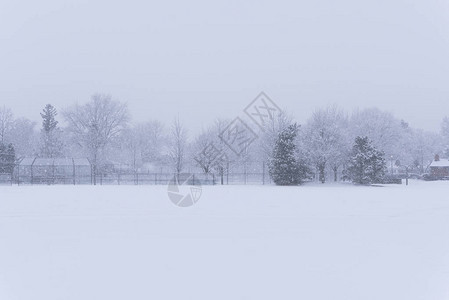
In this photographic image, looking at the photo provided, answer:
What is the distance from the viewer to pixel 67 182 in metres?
37.0

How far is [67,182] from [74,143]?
72.0 ft

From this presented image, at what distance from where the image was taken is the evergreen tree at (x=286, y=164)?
3456cm

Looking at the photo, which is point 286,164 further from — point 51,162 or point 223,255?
point 223,255

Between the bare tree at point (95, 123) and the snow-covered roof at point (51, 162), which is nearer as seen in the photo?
the snow-covered roof at point (51, 162)

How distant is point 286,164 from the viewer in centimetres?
A: 3456

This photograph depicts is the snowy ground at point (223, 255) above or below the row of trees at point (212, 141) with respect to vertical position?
below

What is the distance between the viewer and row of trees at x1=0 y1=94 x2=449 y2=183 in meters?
39.2

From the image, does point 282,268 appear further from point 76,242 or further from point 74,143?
point 74,143

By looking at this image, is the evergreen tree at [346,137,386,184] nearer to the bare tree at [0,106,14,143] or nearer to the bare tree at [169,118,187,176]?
the bare tree at [169,118,187,176]

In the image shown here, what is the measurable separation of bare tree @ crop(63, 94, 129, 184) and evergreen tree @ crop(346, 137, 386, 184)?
110 feet

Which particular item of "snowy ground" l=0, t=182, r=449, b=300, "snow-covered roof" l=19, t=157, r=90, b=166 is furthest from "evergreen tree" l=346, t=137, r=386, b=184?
"snow-covered roof" l=19, t=157, r=90, b=166

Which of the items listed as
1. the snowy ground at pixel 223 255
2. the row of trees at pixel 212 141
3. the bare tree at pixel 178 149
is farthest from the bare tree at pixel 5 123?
the snowy ground at pixel 223 255

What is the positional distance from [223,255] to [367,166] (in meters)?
29.0

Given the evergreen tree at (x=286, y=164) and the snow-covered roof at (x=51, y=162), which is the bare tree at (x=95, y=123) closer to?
the snow-covered roof at (x=51, y=162)
